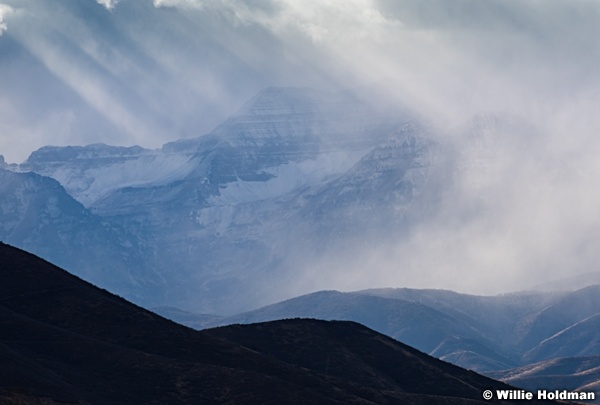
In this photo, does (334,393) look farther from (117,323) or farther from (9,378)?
(9,378)

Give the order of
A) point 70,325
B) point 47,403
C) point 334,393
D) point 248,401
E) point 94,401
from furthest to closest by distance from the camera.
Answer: point 70,325, point 334,393, point 248,401, point 94,401, point 47,403

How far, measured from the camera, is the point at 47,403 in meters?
142

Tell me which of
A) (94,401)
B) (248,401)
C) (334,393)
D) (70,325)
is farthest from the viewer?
(70,325)

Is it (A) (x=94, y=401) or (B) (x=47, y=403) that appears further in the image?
(A) (x=94, y=401)

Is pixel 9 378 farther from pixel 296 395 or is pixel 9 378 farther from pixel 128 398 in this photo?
pixel 296 395

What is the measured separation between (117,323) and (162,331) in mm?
6811

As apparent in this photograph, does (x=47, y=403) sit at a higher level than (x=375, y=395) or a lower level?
Answer: lower

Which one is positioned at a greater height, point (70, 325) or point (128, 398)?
point (70, 325)

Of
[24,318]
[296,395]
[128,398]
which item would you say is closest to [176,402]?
[128,398]

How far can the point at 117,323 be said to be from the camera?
19750 centimetres

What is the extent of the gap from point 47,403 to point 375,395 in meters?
62.1

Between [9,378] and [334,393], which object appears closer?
[9,378]

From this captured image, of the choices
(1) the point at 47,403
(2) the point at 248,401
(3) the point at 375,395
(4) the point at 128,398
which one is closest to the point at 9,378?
(1) the point at 47,403

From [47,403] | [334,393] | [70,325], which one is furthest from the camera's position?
[70,325]
